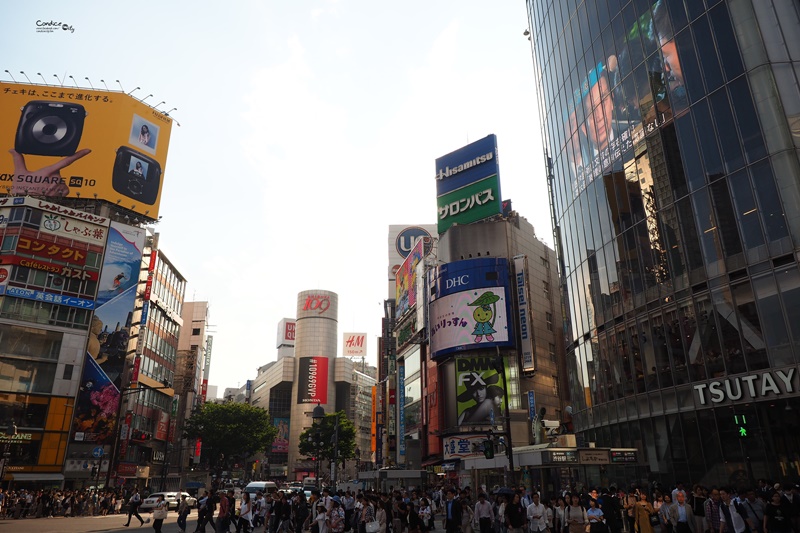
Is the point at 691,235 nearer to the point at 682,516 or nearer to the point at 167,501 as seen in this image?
the point at 682,516

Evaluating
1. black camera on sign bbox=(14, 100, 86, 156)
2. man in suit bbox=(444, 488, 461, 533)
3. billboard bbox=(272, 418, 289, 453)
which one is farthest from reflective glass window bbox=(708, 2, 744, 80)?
billboard bbox=(272, 418, 289, 453)

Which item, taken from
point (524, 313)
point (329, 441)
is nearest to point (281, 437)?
point (329, 441)

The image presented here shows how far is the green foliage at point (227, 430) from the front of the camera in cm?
7938

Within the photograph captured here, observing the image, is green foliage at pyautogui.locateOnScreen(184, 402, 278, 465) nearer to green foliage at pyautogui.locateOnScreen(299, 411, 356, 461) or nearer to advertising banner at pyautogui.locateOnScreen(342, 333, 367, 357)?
green foliage at pyautogui.locateOnScreen(299, 411, 356, 461)

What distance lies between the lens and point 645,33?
3133 cm

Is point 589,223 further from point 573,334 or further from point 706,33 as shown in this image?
point 706,33

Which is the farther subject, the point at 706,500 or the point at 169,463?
the point at 169,463

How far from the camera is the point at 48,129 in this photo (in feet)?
217

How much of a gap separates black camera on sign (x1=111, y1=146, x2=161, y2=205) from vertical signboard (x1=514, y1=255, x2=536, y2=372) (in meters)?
43.4

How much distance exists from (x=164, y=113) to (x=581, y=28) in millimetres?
54401

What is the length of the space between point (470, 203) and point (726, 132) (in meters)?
44.1

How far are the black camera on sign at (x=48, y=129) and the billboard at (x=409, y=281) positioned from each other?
140 ft

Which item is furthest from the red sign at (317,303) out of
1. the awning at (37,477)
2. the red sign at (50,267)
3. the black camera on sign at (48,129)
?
the awning at (37,477)

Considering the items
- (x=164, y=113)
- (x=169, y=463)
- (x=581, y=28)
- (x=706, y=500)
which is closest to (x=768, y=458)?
(x=706, y=500)
